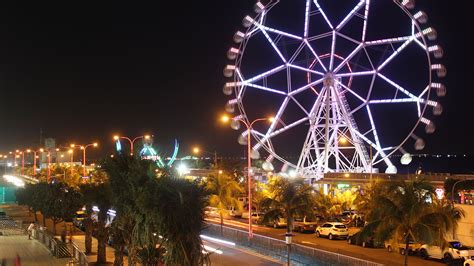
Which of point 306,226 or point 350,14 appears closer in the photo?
point 306,226

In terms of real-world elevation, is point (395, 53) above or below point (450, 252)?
above

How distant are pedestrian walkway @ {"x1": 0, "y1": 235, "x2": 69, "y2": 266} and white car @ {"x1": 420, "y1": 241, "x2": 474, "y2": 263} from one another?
18848 mm

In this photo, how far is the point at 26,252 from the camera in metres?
35.5

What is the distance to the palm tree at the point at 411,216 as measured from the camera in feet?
63.5

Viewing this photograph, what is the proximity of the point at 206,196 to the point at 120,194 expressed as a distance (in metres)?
5.36

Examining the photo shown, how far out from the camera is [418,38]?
155 feet

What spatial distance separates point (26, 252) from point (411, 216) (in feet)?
82.9

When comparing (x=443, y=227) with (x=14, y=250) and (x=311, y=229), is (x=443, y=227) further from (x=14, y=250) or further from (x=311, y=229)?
(x=14, y=250)

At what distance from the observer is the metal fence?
2264 cm

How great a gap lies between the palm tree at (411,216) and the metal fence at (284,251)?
1736mm

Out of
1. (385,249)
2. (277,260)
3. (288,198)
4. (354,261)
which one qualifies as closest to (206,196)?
(354,261)

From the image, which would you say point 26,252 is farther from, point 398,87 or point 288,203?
point 398,87

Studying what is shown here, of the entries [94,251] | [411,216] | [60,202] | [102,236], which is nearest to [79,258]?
[102,236]

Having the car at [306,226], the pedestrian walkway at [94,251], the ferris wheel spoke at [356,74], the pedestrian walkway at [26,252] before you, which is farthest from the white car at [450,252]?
the ferris wheel spoke at [356,74]
